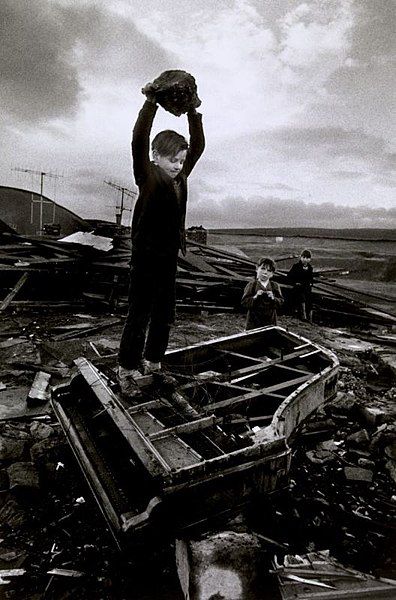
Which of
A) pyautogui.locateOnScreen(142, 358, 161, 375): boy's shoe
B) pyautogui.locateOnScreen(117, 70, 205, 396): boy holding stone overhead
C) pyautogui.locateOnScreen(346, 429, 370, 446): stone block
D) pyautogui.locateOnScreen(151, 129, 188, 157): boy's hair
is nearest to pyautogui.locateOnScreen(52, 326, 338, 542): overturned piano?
pyautogui.locateOnScreen(142, 358, 161, 375): boy's shoe

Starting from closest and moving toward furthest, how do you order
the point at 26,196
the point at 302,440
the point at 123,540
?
the point at 123,540 < the point at 302,440 < the point at 26,196

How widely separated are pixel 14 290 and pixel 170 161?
7215 millimetres

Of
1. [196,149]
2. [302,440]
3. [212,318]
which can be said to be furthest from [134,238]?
[212,318]

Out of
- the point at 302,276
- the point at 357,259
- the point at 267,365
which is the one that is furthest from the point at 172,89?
the point at 357,259

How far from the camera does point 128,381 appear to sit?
3.14 metres

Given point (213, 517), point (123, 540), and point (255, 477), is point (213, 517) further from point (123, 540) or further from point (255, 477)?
point (123, 540)

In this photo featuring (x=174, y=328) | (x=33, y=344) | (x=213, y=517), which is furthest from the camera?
(x=174, y=328)

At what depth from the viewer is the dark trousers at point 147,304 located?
295 cm

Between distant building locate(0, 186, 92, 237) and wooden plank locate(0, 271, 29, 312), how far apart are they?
23.4ft

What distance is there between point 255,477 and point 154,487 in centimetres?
60

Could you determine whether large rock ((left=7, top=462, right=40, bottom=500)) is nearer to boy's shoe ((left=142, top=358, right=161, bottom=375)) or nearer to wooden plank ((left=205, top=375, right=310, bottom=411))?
boy's shoe ((left=142, top=358, right=161, bottom=375))

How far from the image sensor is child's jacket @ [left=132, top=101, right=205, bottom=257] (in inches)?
107

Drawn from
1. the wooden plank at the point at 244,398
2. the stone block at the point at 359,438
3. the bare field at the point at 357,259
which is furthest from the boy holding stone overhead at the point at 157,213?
the bare field at the point at 357,259

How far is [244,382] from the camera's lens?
418 cm
